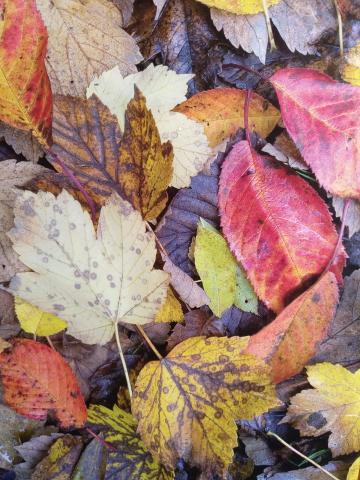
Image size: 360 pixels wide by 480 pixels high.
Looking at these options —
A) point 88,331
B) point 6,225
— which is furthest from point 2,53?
point 88,331

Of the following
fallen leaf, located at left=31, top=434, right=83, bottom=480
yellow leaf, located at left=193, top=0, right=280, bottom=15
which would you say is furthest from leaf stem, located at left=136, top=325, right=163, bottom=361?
yellow leaf, located at left=193, top=0, right=280, bottom=15

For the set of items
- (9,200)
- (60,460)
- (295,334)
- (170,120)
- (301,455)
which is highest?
(170,120)

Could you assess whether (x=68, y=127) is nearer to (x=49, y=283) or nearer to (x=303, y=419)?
(x=49, y=283)

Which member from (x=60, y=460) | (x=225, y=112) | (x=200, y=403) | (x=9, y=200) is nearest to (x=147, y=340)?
(x=200, y=403)

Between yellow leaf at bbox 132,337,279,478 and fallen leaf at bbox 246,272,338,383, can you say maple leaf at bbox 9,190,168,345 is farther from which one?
fallen leaf at bbox 246,272,338,383

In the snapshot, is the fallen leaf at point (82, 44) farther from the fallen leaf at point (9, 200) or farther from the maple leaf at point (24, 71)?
the fallen leaf at point (9, 200)

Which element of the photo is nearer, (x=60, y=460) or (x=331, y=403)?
(x=60, y=460)

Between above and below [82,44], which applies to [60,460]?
below

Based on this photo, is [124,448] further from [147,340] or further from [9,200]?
[9,200]
